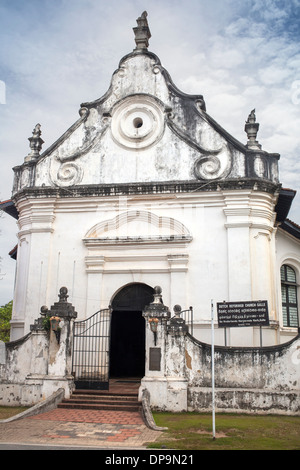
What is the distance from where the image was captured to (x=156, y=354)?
12797 millimetres

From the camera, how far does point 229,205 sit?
16.0 m

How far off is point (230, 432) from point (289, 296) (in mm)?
9140

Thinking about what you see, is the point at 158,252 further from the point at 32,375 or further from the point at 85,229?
the point at 32,375

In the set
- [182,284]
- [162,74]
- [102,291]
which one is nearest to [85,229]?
[102,291]

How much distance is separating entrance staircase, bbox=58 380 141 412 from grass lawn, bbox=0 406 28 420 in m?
1.06

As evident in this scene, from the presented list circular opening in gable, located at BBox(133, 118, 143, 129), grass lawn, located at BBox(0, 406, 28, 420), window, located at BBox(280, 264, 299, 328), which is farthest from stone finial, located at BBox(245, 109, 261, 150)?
grass lawn, located at BBox(0, 406, 28, 420)

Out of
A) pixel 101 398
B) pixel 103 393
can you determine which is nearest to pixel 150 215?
pixel 103 393

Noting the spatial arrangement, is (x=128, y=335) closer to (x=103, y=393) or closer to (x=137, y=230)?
(x=137, y=230)

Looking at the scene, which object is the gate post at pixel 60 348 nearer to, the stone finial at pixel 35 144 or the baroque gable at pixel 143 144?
the baroque gable at pixel 143 144

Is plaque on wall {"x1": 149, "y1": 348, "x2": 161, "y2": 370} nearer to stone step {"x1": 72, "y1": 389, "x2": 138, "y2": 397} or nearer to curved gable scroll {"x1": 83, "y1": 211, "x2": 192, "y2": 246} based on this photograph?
stone step {"x1": 72, "y1": 389, "x2": 138, "y2": 397}

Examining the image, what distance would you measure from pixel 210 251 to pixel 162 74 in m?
6.69

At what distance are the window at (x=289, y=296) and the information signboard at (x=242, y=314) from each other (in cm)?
502

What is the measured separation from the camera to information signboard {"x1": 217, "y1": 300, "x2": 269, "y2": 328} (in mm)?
13025

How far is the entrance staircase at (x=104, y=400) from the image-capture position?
1242 centimetres
